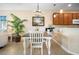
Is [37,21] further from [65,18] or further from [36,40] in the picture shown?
[36,40]

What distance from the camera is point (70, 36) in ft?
17.5

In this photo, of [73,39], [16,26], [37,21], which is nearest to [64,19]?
[37,21]

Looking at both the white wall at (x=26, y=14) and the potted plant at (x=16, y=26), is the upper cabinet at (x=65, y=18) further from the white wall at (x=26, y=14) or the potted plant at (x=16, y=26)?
the potted plant at (x=16, y=26)

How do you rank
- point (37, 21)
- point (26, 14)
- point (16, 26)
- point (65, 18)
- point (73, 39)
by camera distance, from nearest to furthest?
point (73, 39) → point (16, 26) → point (26, 14) → point (37, 21) → point (65, 18)

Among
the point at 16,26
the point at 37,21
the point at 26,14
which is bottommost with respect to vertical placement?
the point at 16,26

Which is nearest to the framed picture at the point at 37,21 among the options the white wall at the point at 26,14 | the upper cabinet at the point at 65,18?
the white wall at the point at 26,14

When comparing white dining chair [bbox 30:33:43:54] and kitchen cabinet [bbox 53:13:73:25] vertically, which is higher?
kitchen cabinet [bbox 53:13:73:25]

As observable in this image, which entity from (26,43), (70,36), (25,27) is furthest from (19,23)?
(70,36)

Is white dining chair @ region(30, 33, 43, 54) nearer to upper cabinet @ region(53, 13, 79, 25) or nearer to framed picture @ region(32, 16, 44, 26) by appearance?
framed picture @ region(32, 16, 44, 26)

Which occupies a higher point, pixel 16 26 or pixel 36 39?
pixel 16 26

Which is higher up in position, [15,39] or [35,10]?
[35,10]

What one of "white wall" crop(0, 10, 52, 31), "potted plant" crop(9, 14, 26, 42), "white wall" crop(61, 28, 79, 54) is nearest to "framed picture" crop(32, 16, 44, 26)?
"white wall" crop(0, 10, 52, 31)
